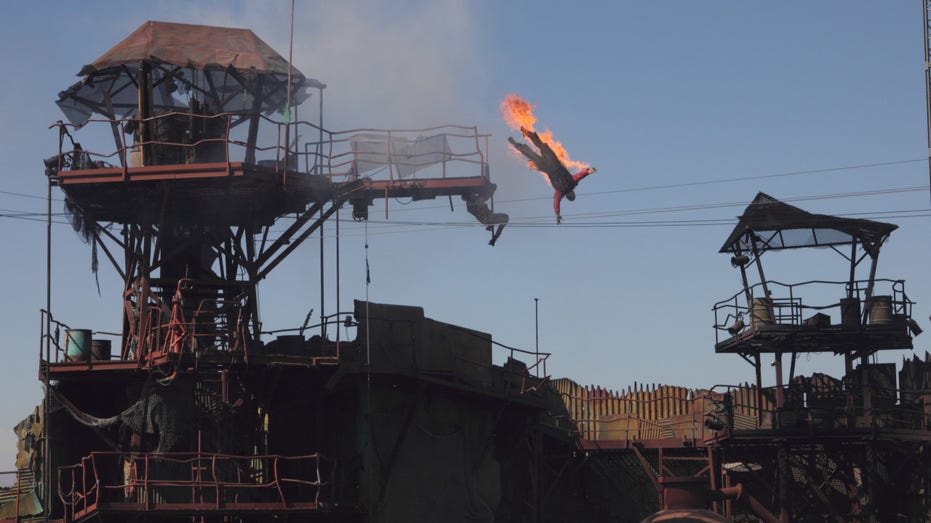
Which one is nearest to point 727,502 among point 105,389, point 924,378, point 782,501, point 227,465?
point 782,501

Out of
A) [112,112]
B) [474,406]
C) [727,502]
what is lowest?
[727,502]

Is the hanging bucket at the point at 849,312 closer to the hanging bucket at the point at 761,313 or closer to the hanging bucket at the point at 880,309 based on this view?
the hanging bucket at the point at 880,309

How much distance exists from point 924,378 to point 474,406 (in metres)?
15.6

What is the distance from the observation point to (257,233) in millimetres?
42938

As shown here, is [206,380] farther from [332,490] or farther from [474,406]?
[474,406]

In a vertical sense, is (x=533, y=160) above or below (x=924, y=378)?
above

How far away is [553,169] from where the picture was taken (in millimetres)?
41750

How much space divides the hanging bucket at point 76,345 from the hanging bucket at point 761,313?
1946cm

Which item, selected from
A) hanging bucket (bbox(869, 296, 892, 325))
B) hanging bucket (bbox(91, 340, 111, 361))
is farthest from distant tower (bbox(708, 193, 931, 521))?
hanging bucket (bbox(91, 340, 111, 361))

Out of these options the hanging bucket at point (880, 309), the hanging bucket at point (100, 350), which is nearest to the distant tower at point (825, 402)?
the hanging bucket at point (880, 309)

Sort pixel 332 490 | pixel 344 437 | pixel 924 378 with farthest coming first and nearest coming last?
pixel 924 378
pixel 344 437
pixel 332 490

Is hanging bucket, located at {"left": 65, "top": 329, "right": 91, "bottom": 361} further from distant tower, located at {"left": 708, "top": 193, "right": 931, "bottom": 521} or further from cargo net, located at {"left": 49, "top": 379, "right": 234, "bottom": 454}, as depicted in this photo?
distant tower, located at {"left": 708, "top": 193, "right": 931, "bottom": 521}

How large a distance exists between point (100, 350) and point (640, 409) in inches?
813

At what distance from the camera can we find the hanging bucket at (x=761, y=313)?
4603cm
